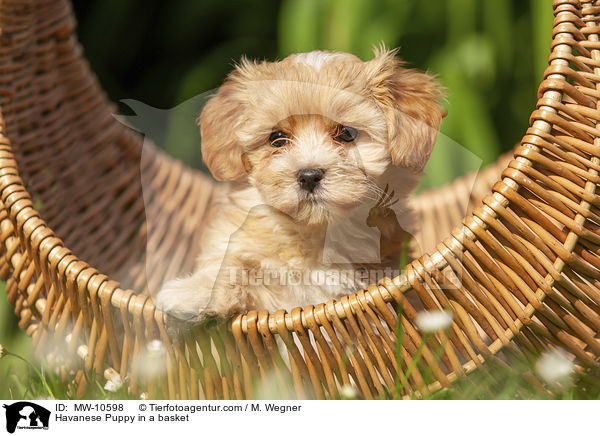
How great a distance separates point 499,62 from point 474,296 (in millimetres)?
1484

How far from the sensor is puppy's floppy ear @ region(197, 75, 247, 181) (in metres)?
1.68

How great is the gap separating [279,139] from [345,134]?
18 centimetres

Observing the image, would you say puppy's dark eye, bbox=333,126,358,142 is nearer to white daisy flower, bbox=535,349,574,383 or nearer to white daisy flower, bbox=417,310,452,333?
white daisy flower, bbox=417,310,452,333

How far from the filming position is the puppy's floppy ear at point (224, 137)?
5.52ft

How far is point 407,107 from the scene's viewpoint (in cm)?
162

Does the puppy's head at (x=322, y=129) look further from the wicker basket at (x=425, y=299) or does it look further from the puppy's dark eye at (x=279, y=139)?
the wicker basket at (x=425, y=299)

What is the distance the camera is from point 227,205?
1.85 m

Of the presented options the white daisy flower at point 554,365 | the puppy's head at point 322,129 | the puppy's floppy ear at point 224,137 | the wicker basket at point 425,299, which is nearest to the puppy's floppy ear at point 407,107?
the puppy's head at point 322,129
